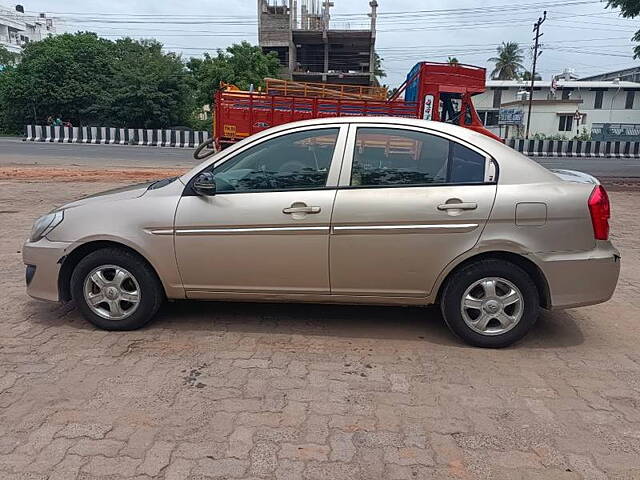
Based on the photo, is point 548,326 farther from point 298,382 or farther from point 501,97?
point 501,97

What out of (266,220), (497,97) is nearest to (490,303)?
(266,220)

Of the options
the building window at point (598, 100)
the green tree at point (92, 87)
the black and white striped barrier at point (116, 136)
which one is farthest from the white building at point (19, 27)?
the building window at point (598, 100)

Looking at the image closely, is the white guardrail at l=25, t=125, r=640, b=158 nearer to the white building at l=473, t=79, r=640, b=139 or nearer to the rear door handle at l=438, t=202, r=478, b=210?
the white building at l=473, t=79, r=640, b=139

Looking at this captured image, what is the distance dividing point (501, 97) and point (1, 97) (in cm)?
4430

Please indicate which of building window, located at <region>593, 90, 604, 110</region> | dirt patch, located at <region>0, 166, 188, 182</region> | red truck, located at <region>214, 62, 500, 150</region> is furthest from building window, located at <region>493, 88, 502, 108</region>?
dirt patch, located at <region>0, 166, 188, 182</region>

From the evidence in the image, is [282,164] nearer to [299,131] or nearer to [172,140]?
[299,131]

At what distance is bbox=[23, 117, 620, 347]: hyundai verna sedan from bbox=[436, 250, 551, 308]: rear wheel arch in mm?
10

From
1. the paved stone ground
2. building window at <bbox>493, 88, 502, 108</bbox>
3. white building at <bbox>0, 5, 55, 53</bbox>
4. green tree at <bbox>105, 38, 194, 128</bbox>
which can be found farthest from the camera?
white building at <bbox>0, 5, 55, 53</bbox>

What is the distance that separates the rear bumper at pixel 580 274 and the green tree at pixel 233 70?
34866mm

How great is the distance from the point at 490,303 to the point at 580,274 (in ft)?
2.12

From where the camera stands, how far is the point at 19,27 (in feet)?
323

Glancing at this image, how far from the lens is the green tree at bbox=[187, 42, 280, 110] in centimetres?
3719

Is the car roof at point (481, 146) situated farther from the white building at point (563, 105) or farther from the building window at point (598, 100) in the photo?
the building window at point (598, 100)

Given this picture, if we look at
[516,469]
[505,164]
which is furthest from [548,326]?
[516,469]
